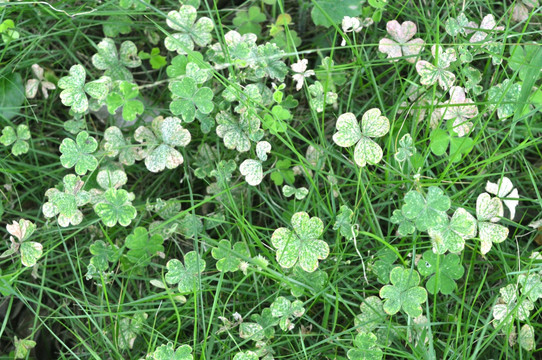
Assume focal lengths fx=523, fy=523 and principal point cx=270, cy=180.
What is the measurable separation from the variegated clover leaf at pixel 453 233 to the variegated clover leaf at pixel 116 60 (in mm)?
1232

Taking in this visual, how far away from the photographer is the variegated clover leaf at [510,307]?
160 centimetres

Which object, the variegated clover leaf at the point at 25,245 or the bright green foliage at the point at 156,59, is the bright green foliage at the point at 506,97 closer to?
the bright green foliage at the point at 156,59

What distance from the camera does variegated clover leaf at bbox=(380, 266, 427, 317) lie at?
157cm

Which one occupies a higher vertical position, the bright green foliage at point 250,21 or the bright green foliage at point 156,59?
the bright green foliage at point 250,21

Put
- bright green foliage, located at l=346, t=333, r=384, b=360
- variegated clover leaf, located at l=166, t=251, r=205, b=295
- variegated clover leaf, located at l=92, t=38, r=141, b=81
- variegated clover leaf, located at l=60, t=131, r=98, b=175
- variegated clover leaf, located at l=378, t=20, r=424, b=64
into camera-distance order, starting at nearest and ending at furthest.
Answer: bright green foliage, located at l=346, t=333, r=384, b=360, variegated clover leaf, located at l=166, t=251, r=205, b=295, variegated clover leaf, located at l=60, t=131, r=98, b=175, variegated clover leaf, located at l=378, t=20, r=424, b=64, variegated clover leaf, located at l=92, t=38, r=141, b=81

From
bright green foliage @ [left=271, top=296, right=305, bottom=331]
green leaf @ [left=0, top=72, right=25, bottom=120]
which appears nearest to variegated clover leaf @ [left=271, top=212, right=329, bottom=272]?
bright green foliage @ [left=271, top=296, right=305, bottom=331]

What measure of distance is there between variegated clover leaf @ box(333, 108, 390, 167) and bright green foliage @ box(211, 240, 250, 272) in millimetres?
462

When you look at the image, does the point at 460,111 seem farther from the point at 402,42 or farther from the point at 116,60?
the point at 116,60

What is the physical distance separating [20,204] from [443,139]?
1.51m

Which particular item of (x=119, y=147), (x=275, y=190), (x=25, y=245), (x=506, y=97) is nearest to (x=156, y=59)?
(x=119, y=147)

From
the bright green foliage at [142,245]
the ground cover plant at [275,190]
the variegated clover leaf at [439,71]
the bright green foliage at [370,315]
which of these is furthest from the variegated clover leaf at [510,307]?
the bright green foliage at [142,245]

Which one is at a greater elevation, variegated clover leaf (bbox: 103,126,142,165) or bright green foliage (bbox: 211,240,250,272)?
variegated clover leaf (bbox: 103,126,142,165)

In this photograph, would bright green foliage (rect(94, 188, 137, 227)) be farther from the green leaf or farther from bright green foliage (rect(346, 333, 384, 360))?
bright green foliage (rect(346, 333, 384, 360))

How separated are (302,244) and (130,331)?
635mm
